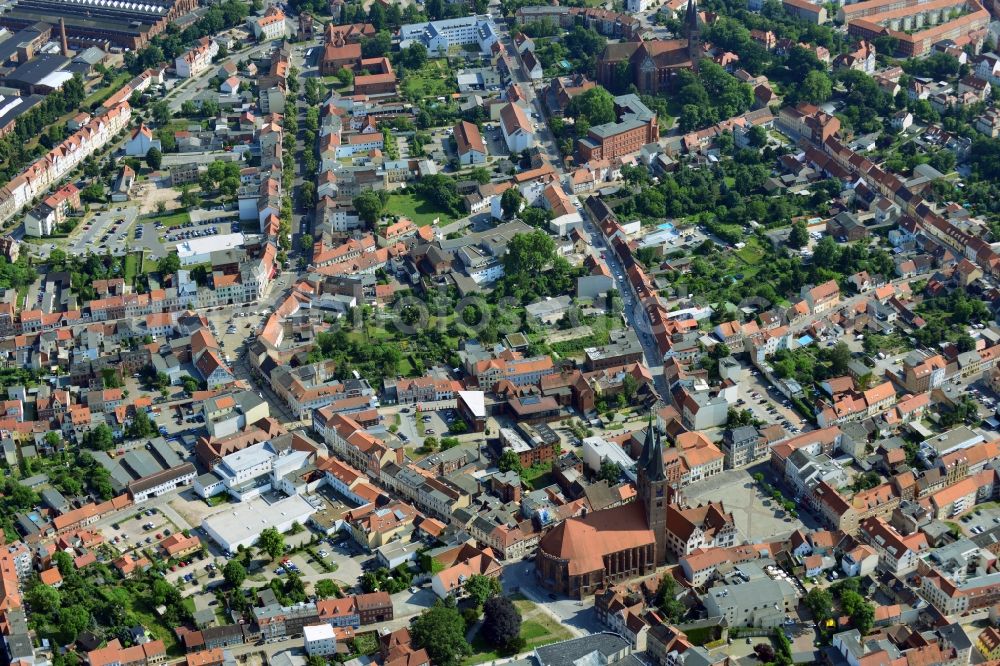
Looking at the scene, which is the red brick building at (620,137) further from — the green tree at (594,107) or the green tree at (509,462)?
the green tree at (509,462)

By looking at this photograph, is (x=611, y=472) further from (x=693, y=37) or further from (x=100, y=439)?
(x=693, y=37)

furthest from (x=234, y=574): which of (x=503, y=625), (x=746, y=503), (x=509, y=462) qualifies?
(x=746, y=503)

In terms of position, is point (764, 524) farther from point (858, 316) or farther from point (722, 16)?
point (722, 16)

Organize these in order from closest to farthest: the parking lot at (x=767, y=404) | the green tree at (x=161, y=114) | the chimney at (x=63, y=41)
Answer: the parking lot at (x=767, y=404)
the green tree at (x=161, y=114)
the chimney at (x=63, y=41)

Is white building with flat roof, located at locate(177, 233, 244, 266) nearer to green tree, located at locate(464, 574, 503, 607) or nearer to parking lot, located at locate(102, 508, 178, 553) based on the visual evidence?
parking lot, located at locate(102, 508, 178, 553)

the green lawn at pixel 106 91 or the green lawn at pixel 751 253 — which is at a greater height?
the green lawn at pixel 106 91

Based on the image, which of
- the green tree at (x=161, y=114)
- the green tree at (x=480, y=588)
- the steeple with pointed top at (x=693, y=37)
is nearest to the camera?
the green tree at (x=480, y=588)

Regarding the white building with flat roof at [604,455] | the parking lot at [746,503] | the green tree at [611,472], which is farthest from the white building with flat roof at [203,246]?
the parking lot at [746,503]
